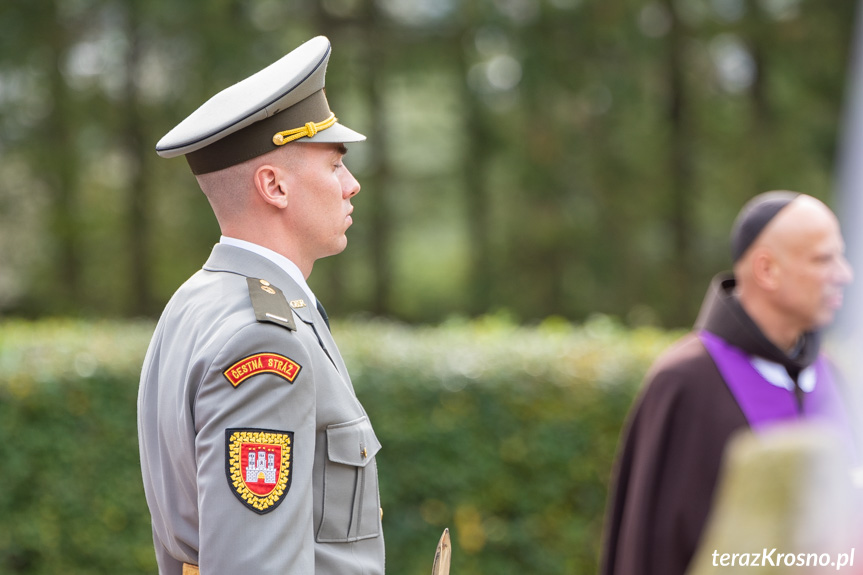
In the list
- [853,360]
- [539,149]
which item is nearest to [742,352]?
[853,360]

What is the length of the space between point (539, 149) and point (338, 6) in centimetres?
463

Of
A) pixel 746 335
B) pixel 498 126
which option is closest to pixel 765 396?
pixel 746 335

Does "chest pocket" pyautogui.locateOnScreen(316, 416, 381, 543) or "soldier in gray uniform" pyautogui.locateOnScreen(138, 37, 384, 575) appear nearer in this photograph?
"soldier in gray uniform" pyautogui.locateOnScreen(138, 37, 384, 575)

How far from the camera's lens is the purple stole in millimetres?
3520

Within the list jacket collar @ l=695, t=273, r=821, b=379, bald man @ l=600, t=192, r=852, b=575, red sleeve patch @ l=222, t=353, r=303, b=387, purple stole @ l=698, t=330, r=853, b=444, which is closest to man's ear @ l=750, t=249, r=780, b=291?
bald man @ l=600, t=192, r=852, b=575

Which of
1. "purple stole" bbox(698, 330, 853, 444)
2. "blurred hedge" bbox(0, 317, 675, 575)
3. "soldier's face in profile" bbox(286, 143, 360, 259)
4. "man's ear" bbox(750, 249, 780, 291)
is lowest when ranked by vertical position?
"blurred hedge" bbox(0, 317, 675, 575)

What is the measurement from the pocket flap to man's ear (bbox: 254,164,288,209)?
0.47 metres

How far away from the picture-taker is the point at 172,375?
204cm

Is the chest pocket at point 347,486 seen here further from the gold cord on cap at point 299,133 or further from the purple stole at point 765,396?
the purple stole at point 765,396

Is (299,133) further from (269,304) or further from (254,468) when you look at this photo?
(254,468)

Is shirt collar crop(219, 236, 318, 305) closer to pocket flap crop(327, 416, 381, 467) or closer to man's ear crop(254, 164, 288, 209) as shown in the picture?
man's ear crop(254, 164, 288, 209)

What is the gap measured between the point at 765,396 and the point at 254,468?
90.1 inches

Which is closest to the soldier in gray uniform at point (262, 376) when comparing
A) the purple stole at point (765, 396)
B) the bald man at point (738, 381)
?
the bald man at point (738, 381)

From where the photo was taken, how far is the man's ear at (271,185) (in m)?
2.09
